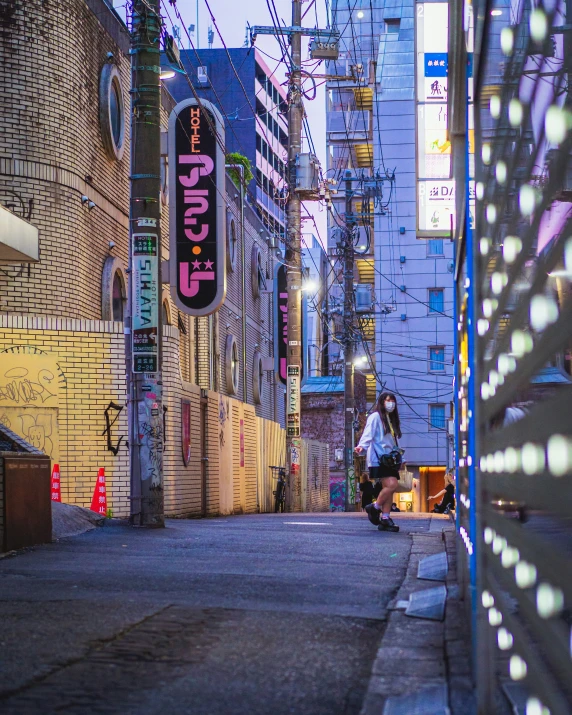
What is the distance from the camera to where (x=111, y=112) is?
20578 millimetres

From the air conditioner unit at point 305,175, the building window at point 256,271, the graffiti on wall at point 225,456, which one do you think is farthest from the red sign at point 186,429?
the building window at point 256,271

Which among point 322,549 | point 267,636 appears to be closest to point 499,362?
point 267,636

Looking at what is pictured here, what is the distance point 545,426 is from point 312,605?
490 centimetres

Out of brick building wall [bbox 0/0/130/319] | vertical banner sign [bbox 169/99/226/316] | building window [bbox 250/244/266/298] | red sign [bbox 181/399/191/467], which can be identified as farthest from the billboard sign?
building window [bbox 250/244/266/298]

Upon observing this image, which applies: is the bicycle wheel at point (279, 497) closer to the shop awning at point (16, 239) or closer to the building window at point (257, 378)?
the building window at point (257, 378)

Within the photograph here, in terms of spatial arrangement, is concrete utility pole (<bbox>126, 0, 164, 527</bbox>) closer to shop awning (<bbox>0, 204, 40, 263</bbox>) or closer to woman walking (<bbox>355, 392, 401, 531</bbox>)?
shop awning (<bbox>0, 204, 40, 263</bbox>)

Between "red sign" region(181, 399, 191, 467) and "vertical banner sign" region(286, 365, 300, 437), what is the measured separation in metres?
7.04

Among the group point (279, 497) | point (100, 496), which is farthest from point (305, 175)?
point (100, 496)

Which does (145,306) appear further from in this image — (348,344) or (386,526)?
(348,344)

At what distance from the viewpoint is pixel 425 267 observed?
62.3m

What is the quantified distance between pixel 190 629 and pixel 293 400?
22.0 metres

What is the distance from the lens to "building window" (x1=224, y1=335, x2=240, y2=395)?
30609mm

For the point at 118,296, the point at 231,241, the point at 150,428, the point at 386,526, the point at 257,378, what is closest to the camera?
the point at 150,428

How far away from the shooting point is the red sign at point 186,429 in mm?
19739
